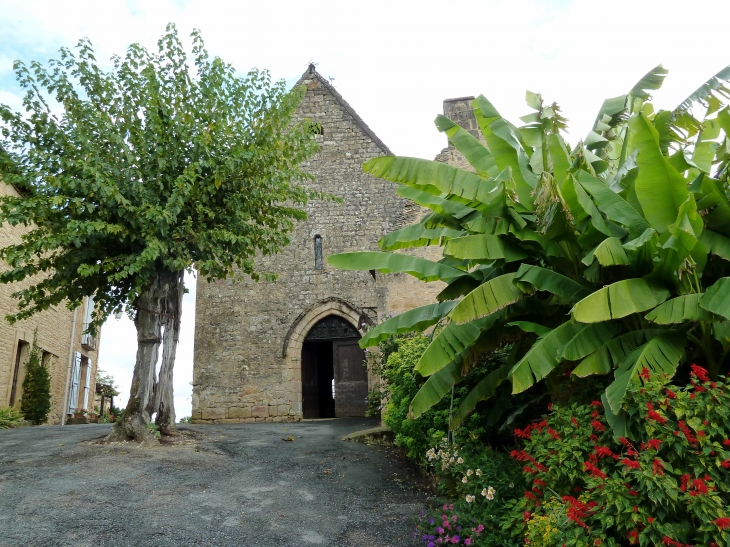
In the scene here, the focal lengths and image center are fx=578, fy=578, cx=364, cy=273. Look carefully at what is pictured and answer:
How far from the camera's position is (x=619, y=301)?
14.2 ft

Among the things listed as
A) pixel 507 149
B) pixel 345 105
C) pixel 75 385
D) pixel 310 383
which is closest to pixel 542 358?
pixel 507 149

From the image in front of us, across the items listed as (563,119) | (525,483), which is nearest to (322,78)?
(563,119)

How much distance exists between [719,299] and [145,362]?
7917 millimetres

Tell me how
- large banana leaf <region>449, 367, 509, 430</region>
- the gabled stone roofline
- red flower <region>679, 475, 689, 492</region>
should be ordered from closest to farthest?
red flower <region>679, 475, 689, 492</region> → large banana leaf <region>449, 367, 509, 430</region> → the gabled stone roofline

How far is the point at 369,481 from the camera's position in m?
7.08

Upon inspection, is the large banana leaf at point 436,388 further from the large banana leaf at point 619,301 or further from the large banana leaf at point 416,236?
the large banana leaf at point 619,301

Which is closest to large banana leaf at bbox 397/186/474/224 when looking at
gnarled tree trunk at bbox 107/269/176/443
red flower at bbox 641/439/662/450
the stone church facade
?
red flower at bbox 641/439/662/450

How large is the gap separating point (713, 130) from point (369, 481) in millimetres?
5381

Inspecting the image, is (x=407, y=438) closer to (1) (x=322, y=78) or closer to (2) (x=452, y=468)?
(2) (x=452, y=468)

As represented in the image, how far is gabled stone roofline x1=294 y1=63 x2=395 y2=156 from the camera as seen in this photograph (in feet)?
51.9

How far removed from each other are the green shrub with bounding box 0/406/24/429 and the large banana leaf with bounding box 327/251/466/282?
33.7 ft

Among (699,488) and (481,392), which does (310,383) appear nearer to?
(481,392)

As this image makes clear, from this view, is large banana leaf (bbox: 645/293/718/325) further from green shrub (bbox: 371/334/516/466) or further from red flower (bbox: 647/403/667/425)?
green shrub (bbox: 371/334/516/466)

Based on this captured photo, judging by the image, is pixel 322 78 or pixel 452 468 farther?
pixel 322 78
